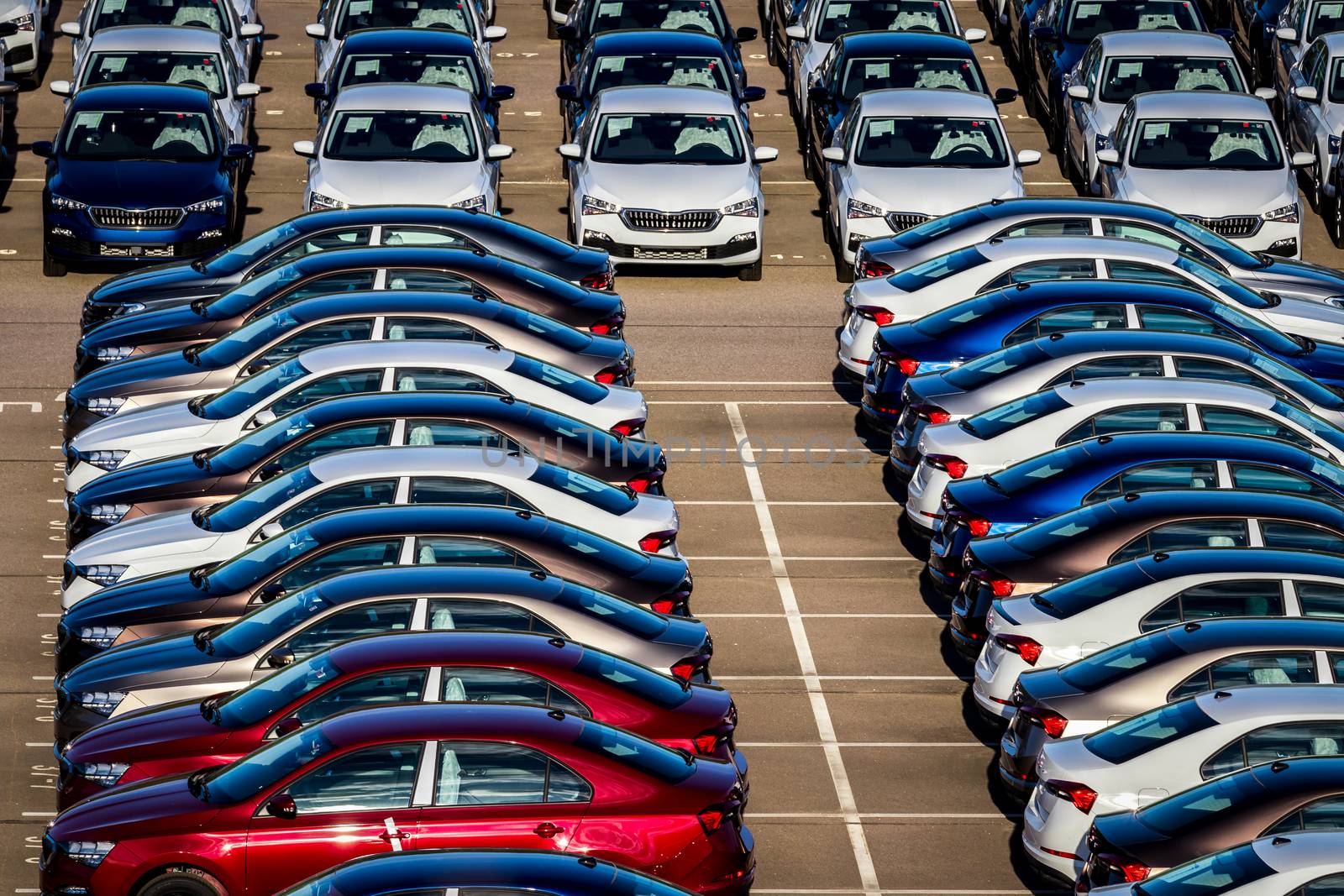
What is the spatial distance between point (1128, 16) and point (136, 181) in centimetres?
1297

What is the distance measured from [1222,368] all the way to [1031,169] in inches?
421

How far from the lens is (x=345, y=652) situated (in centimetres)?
1294

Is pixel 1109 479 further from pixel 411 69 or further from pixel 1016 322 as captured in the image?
pixel 411 69

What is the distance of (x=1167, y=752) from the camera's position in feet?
42.5

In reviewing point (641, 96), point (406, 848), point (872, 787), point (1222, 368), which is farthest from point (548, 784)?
point (641, 96)

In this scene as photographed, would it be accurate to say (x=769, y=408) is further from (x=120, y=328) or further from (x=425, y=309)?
(x=120, y=328)

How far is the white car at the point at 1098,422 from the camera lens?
17344 millimetres

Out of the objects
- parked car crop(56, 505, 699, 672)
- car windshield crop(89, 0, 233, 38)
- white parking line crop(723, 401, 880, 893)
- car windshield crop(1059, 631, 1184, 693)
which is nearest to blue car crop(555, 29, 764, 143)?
car windshield crop(89, 0, 233, 38)

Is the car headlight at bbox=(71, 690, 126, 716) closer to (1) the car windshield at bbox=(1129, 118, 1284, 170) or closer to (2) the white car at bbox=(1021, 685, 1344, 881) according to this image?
(2) the white car at bbox=(1021, 685, 1344, 881)

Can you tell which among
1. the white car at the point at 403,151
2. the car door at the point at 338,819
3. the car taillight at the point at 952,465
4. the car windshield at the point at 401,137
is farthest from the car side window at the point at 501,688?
the car windshield at the point at 401,137

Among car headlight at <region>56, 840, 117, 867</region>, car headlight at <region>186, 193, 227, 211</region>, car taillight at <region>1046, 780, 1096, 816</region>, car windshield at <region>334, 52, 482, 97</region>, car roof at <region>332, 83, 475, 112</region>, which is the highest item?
car roof at <region>332, 83, 475, 112</region>

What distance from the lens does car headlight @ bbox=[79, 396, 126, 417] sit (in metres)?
18.5

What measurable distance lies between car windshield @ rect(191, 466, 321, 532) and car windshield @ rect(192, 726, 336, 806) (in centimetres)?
338

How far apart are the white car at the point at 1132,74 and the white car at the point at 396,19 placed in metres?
7.13
